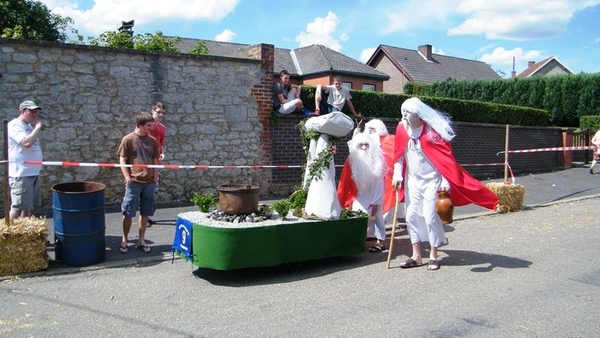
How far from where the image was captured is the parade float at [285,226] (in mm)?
5578

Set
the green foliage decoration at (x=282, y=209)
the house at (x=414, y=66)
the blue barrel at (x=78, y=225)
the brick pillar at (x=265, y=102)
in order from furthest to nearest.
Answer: the house at (x=414, y=66) < the brick pillar at (x=265, y=102) < the green foliage decoration at (x=282, y=209) < the blue barrel at (x=78, y=225)

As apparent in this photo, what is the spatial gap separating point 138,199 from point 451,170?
3972 mm

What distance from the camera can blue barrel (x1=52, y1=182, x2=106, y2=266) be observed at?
600 centimetres

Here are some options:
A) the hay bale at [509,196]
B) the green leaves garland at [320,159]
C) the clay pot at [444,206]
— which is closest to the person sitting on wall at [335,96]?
the hay bale at [509,196]

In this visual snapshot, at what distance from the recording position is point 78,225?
6.04m

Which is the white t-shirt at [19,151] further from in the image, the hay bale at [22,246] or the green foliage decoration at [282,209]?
the green foliage decoration at [282,209]

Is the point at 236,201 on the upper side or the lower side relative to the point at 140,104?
lower

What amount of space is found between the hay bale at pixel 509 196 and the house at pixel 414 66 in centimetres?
3097

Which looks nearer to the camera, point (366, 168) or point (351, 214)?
point (351, 214)

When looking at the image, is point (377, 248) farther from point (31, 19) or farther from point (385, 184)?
point (31, 19)

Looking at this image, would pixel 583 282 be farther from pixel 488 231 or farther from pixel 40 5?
pixel 40 5

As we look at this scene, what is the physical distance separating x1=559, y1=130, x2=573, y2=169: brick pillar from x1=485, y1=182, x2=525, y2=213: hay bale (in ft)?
32.1

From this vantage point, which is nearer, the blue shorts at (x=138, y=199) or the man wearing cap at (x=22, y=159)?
the man wearing cap at (x=22, y=159)

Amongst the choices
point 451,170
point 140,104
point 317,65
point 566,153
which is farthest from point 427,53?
point 451,170
